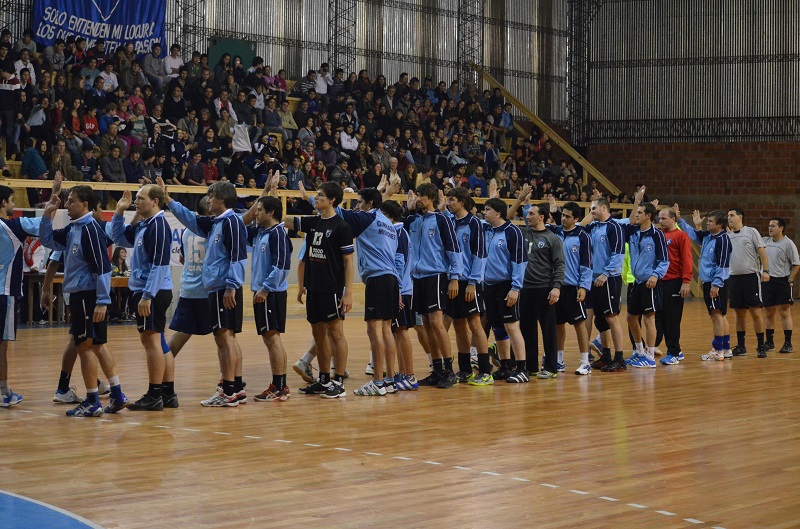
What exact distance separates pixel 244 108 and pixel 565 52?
1537 cm

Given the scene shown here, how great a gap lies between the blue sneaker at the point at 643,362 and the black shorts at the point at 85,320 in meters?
7.04

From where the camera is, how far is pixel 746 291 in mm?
15148

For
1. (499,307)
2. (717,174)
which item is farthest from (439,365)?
(717,174)

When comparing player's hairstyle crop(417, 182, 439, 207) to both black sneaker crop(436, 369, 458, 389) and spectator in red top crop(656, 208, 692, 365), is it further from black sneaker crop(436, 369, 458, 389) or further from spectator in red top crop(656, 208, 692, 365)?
spectator in red top crop(656, 208, 692, 365)

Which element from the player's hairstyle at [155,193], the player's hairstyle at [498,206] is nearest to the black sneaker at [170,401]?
the player's hairstyle at [155,193]

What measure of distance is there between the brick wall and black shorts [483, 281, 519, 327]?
2094cm

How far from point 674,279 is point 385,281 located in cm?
545

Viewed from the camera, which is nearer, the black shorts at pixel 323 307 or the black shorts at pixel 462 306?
the black shorts at pixel 323 307

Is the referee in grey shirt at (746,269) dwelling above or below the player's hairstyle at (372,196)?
below

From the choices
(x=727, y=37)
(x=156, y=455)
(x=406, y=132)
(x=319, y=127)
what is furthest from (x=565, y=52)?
(x=156, y=455)

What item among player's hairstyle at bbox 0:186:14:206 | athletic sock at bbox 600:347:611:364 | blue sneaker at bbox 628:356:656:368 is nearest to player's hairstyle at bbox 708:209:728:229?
blue sneaker at bbox 628:356:656:368

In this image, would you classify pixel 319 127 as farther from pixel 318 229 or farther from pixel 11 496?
pixel 11 496

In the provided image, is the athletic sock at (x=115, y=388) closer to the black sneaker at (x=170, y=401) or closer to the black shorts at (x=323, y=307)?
the black sneaker at (x=170, y=401)

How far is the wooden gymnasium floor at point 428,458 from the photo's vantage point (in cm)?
588
